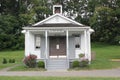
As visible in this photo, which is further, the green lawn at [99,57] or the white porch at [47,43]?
the white porch at [47,43]

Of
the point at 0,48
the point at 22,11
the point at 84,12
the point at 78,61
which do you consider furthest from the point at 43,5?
the point at 78,61

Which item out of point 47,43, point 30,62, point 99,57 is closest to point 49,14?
point 99,57

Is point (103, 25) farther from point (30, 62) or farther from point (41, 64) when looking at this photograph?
point (30, 62)

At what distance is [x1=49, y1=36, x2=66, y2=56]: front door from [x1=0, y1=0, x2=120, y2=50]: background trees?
2774cm

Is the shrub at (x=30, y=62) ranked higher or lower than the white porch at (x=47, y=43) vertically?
lower

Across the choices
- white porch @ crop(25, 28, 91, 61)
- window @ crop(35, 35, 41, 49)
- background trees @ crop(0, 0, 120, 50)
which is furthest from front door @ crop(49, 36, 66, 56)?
background trees @ crop(0, 0, 120, 50)

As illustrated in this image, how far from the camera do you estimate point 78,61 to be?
3066 cm

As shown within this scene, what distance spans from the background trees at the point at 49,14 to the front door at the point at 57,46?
27.7 meters

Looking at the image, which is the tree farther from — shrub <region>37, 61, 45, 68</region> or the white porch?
shrub <region>37, 61, 45, 68</region>

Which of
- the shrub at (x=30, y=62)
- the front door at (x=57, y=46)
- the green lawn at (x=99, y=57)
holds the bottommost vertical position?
the green lawn at (x=99, y=57)

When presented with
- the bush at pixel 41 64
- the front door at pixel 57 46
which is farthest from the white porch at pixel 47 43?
the bush at pixel 41 64

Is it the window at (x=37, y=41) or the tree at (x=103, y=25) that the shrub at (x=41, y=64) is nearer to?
the window at (x=37, y=41)

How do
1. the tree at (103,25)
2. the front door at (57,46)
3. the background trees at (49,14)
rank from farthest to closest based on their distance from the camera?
the background trees at (49,14) < the tree at (103,25) < the front door at (57,46)

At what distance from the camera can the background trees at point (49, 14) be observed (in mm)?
66812
